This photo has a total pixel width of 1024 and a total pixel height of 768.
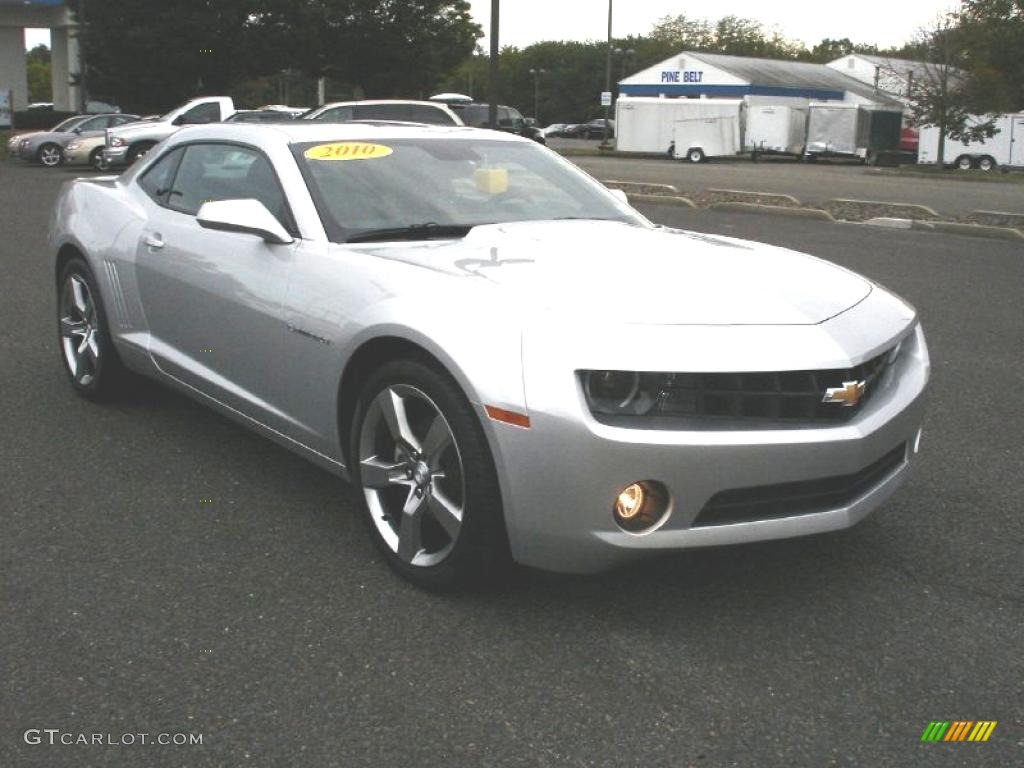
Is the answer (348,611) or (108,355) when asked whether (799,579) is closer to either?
(348,611)

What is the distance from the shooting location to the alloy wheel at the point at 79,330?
5695 mm

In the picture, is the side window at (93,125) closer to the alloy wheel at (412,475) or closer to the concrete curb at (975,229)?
the concrete curb at (975,229)

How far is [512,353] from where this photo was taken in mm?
3207

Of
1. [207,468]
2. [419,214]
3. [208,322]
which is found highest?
[419,214]

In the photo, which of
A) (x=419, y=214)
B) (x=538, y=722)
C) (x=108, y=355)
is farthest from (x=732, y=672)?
(x=108, y=355)

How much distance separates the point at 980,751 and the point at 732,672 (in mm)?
636

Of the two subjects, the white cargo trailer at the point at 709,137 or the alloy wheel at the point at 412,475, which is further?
the white cargo trailer at the point at 709,137

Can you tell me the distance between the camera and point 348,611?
3.49 meters

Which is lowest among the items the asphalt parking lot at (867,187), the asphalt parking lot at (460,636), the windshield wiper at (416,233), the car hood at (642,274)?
the asphalt parking lot at (867,187)

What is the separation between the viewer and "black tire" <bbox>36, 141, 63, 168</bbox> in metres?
29.4

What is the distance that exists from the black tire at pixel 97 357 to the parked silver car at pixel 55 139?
24965mm

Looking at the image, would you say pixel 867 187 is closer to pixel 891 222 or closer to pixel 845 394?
pixel 891 222

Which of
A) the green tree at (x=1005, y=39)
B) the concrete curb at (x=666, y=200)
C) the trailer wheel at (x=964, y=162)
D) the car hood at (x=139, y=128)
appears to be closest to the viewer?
the concrete curb at (x=666, y=200)

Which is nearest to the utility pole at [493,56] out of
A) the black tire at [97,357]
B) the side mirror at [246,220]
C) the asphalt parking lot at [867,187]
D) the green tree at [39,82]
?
the asphalt parking lot at [867,187]
